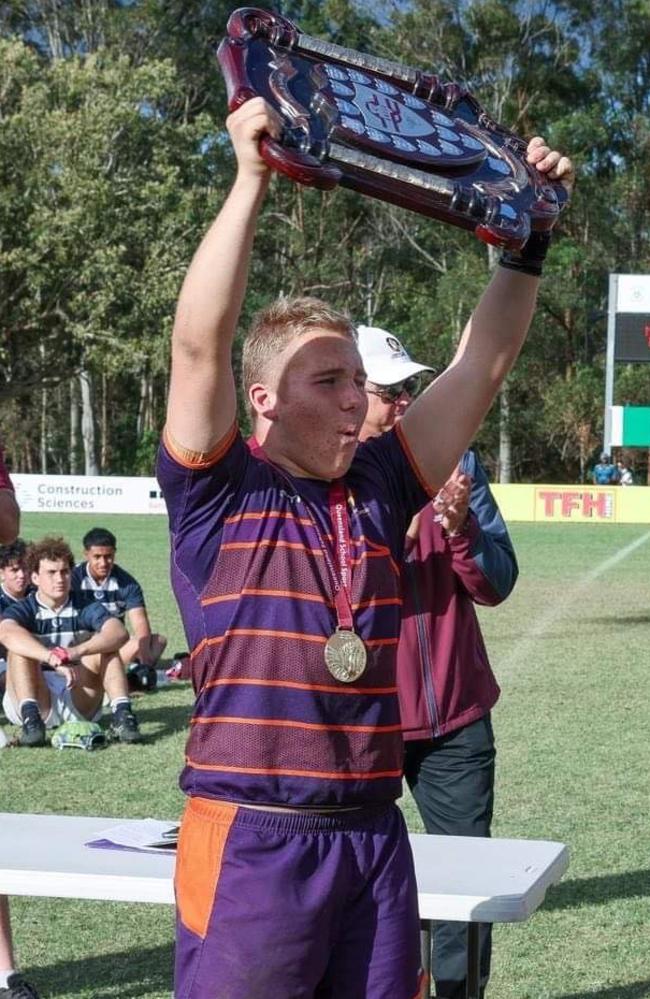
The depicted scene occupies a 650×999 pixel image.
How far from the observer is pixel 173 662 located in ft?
42.6

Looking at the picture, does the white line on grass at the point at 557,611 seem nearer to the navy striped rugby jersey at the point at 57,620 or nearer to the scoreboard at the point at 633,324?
the scoreboard at the point at 633,324

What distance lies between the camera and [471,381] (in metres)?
3.10

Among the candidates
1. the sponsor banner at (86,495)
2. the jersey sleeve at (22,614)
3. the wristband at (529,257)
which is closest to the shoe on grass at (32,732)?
the jersey sleeve at (22,614)

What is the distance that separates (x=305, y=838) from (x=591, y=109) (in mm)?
52606

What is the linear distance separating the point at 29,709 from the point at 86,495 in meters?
29.4

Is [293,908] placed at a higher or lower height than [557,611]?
higher

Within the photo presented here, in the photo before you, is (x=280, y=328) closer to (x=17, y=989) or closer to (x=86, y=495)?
(x=17, y=989)

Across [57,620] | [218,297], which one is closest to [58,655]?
[57,620]

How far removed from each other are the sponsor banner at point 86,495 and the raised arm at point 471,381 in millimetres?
35310

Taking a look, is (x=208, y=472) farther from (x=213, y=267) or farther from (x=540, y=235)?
(x=540, y=235)

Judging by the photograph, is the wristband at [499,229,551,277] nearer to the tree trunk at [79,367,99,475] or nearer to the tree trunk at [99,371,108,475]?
the tree trunk at [79,367,99,475]

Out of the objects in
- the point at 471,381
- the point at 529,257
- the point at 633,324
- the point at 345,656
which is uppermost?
the point at 633,324

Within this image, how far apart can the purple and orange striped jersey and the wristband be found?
69 centimetres

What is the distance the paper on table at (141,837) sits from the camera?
4254mm
